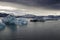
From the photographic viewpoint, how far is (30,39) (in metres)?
8.19

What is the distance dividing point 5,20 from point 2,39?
484cm

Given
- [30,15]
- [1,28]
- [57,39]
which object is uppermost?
[30,15]

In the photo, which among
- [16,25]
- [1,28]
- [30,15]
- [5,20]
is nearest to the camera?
[1,28]

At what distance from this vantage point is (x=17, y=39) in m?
8.27

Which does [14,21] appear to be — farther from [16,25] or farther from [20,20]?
[16,25]

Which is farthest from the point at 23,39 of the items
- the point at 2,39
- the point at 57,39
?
the point at 57,39

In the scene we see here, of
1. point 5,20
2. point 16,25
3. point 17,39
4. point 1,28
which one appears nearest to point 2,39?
point 17,39

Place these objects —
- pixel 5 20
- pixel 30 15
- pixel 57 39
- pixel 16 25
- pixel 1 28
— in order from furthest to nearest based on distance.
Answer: pixel 30 15 < pixel 16 25 < pixel 5 20 < pixel 1 28 < pixel 57 39

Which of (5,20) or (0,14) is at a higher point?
(0,14)

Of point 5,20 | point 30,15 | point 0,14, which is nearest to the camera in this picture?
point 5,20

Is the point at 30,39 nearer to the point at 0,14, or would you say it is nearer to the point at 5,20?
the point at 5,20

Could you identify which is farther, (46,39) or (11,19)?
(11,19)

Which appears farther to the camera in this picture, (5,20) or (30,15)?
(30,15)

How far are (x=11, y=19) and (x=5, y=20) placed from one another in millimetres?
404
